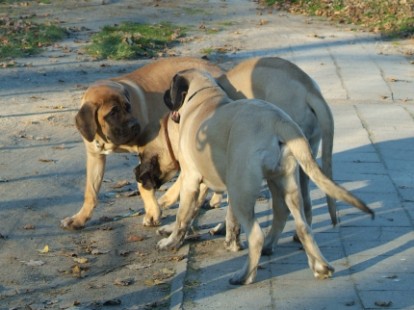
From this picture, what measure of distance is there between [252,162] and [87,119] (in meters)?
2.08

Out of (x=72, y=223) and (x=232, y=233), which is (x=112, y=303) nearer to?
(x=232, y=233)

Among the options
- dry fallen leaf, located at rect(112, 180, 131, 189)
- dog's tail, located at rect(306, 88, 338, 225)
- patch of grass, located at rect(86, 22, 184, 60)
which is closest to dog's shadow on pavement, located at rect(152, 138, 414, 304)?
dog's tail, located at rect(306, 88, 338, 225)

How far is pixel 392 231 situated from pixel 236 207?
1695 mm

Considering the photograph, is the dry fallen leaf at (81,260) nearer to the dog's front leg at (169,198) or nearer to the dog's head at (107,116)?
the dog's head at (107,116)

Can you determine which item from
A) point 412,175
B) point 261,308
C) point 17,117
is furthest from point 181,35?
point 261,308

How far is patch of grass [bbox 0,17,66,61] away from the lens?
52.0 ft

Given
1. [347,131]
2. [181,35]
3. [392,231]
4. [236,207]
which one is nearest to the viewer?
[236,207]

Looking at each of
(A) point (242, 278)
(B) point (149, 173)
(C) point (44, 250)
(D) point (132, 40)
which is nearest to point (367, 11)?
(D) point (132, 40)

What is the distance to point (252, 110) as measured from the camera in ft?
20.8

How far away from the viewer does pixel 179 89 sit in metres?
7.38

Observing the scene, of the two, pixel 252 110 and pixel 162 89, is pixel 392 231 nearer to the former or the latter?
pixel 252 110

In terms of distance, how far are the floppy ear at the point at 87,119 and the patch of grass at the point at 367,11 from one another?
1098 centimetres

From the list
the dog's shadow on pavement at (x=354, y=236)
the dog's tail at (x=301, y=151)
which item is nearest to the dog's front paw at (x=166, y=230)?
the dog's shadow on pavement at (x=354, y=236)

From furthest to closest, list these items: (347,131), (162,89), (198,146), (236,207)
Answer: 1. (347,131)
2. (162,89)
3. (198,146)
4. (236,207)
